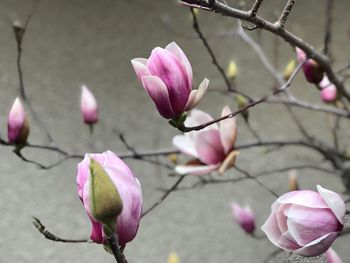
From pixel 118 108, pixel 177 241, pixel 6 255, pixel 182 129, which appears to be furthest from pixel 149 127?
pixel 182 129

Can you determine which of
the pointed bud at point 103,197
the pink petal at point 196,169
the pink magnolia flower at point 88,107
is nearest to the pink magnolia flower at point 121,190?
the pointed bud at point 103,197

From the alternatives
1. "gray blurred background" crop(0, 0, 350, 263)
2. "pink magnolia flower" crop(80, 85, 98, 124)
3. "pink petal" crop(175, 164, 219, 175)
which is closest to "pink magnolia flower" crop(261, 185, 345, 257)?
"pink petal" crop(175, 164, 219, 175)

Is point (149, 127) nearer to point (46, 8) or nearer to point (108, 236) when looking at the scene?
point (46, 8)

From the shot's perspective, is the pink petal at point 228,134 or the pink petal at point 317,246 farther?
the pink petal at point 228,134

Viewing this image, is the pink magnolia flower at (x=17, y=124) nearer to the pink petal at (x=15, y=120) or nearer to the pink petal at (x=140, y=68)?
the pink petal at (x=15, y=120)

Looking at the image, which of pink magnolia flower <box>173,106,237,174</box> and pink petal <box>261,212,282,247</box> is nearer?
pink petal <box>261,212,282,247</box>

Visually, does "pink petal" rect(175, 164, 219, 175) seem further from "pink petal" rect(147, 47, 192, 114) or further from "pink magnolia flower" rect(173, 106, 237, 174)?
"pink petal" rect(147, 47, 192, 114)

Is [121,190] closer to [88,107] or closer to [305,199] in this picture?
[305,199]

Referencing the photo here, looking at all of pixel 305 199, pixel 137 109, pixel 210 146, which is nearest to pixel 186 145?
pixel 210 146
